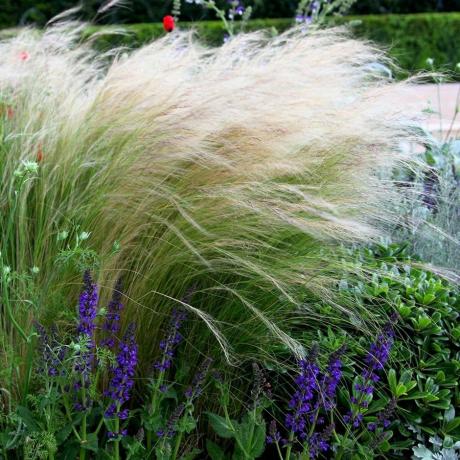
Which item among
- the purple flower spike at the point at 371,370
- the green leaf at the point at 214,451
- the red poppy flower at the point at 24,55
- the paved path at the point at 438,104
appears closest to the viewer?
the purple flower spike at the point at 371,370

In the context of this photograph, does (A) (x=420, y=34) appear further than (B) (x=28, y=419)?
Yes

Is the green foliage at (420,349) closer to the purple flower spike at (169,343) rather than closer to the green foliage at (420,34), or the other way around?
the purple flower spike at (169,343)

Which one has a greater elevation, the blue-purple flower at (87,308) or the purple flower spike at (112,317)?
the blue-purple flower at (87,308)

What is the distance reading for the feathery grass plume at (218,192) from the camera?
1.96 m

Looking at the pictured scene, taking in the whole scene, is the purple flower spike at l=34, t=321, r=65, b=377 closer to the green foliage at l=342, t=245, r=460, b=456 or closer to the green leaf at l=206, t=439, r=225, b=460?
the green leaf at l=206, t=439, r=225, b=460

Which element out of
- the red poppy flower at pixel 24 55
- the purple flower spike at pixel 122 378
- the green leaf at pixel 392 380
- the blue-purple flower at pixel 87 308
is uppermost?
the red poppy flower at pixel 24 55

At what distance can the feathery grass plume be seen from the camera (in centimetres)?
196

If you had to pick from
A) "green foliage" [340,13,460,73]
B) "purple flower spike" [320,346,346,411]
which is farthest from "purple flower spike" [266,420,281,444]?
"green foliage" [340,13,460,73]

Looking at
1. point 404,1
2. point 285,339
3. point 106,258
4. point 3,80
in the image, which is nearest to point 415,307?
point 285,339

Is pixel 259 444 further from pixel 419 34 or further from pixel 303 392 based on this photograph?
pixel 419 34

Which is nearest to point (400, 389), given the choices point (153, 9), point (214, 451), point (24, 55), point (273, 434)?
point (273, 434)

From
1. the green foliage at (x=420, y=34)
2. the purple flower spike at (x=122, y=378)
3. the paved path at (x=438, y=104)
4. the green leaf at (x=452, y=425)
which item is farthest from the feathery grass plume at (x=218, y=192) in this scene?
the green foliage at (x=420, y=34)

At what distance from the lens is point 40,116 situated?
8.41ft

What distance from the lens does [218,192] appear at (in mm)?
1955
